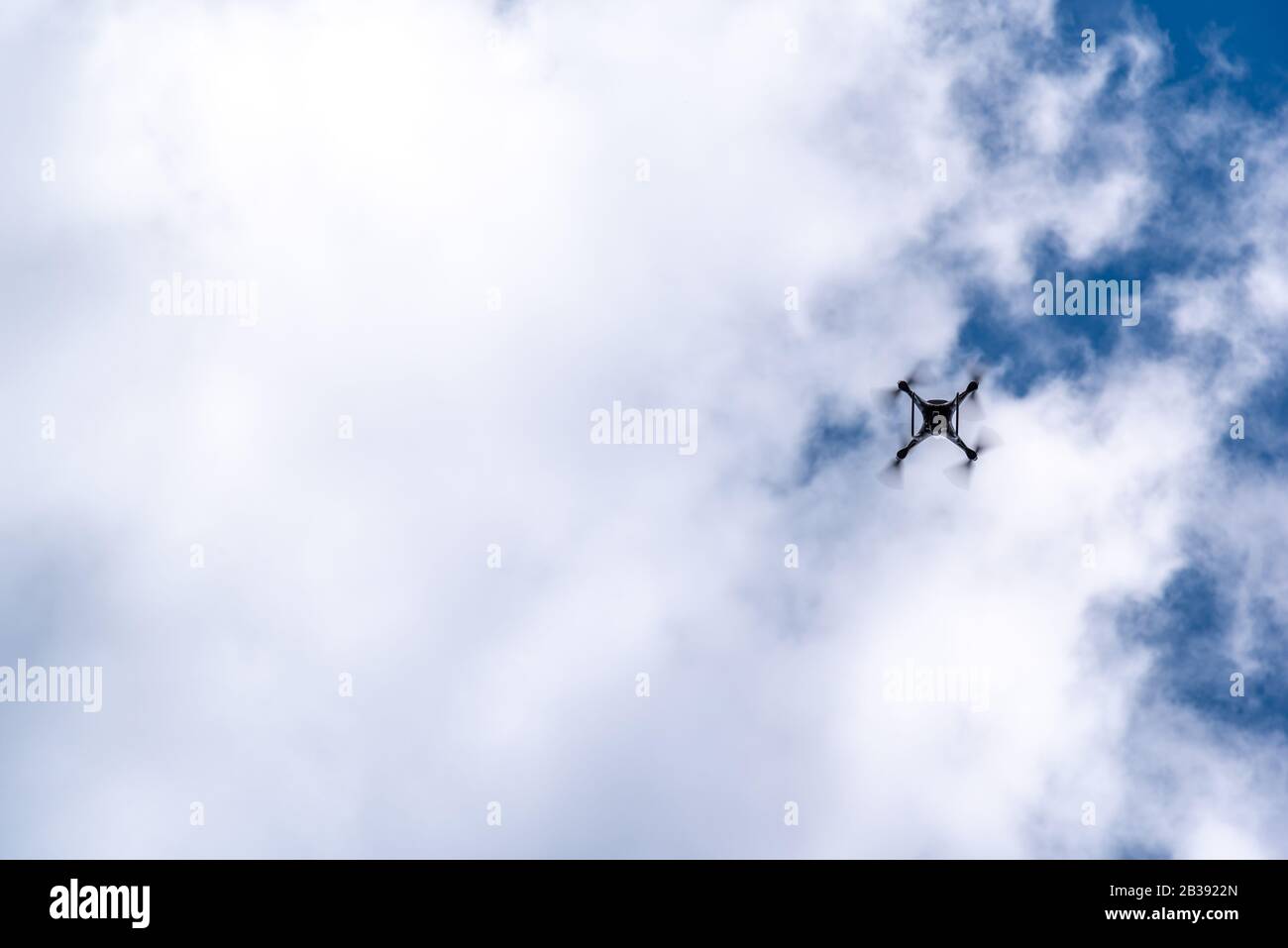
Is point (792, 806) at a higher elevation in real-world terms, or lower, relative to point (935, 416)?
lower
